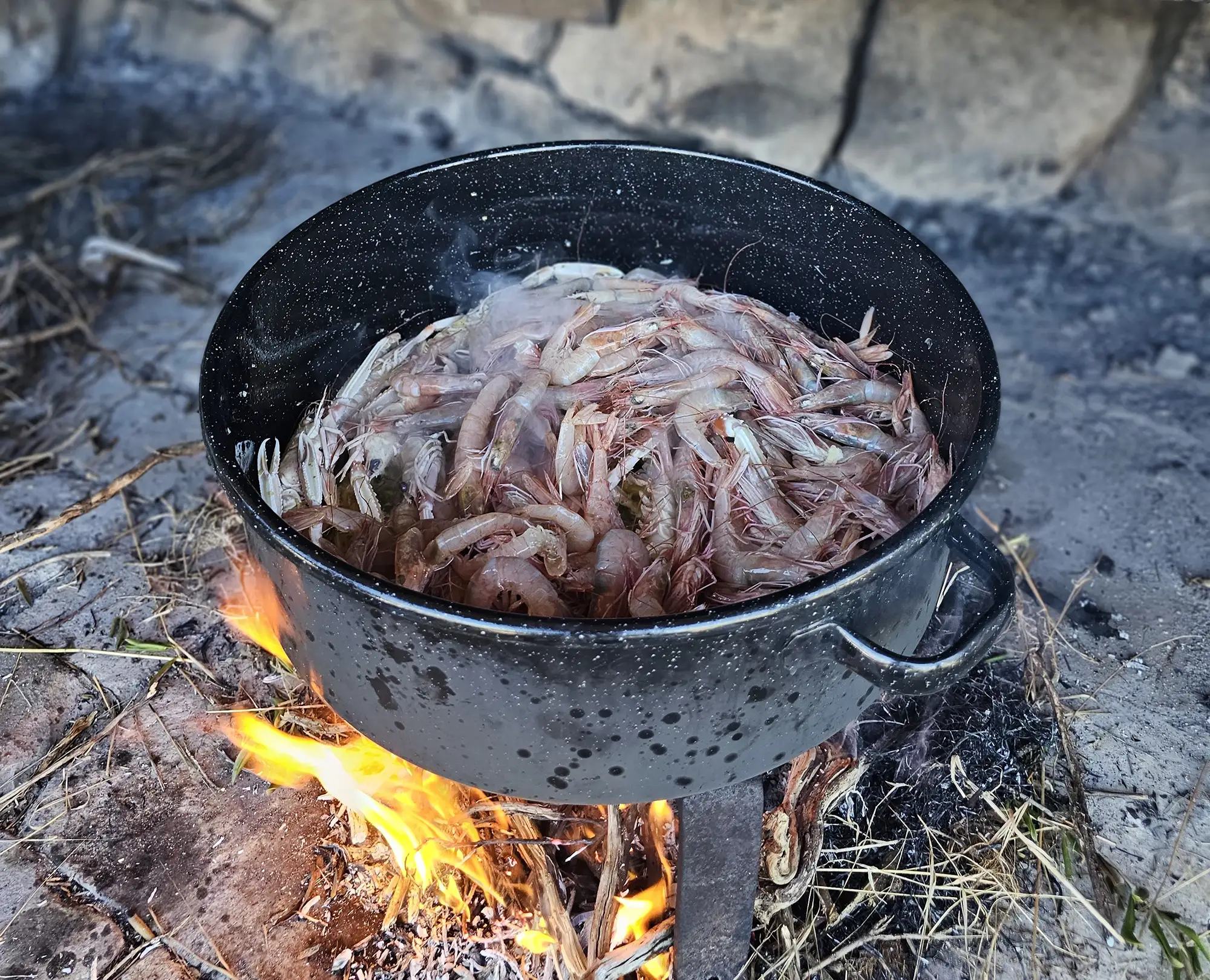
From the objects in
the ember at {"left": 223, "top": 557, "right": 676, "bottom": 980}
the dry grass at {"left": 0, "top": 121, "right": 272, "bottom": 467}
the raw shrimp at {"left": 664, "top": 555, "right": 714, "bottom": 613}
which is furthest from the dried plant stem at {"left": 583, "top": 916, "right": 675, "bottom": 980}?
the dry grass at {"left": 0, "top": 121, "right": 272, "bottom": 467}

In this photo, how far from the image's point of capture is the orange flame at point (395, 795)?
2295mm

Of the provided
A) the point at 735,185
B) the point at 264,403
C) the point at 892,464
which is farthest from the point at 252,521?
the point at 735,185

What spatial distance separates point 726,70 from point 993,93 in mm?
1153

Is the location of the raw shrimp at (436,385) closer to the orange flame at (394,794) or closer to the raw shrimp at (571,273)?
the raw shrimp at (571,273)

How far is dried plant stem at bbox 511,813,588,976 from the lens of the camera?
7.12 ft

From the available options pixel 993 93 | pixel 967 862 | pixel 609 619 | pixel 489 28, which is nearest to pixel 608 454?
pixel 609 619

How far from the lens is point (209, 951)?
2.19 metres

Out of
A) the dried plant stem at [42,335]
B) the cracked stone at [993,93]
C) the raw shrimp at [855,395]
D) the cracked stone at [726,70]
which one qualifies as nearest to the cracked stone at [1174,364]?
the cracked stone at [993,93]

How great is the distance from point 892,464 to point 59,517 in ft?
7.45

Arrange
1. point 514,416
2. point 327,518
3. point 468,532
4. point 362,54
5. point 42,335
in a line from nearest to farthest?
point 468,532 → point 327,518 → point 514,416 → point 42,335 → point 362,54

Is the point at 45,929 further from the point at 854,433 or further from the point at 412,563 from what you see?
the point at 854,433

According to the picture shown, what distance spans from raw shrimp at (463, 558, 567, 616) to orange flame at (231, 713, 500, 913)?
0.66 metres

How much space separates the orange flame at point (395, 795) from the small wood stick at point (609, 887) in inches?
9.0

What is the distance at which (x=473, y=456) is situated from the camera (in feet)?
7.22
